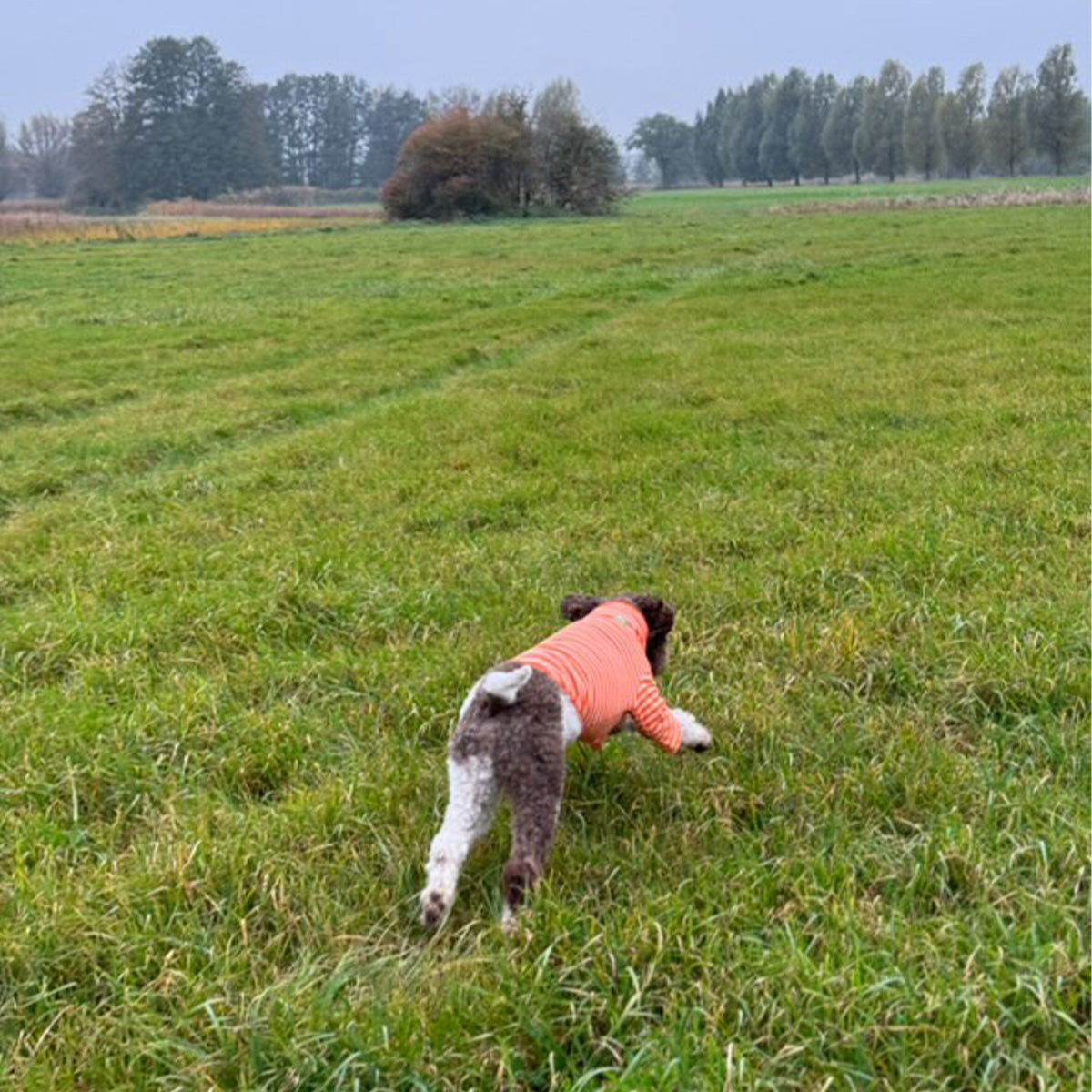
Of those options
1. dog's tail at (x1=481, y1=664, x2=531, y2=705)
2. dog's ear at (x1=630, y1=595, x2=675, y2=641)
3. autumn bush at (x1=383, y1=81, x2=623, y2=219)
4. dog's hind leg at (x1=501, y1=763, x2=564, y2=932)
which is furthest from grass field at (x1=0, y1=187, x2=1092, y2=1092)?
autumn bush at (x1=383, y1=81, x2=623, y2=219)

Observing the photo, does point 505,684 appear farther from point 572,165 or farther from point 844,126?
point 844,126

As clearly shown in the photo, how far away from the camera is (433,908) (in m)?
2.49

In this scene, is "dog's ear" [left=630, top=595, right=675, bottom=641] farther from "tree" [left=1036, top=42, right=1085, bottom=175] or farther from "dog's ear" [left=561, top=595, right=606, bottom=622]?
"tree" [left=1036, top=42, right=1085, bottom=175]

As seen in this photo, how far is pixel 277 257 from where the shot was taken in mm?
28875

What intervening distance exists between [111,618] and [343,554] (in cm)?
→ 130

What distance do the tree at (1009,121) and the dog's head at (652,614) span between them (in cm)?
9176

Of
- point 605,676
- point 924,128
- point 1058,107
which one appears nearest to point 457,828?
point 605,676

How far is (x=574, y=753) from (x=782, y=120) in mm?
112498

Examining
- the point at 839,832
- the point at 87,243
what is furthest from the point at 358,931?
the point at 87,243

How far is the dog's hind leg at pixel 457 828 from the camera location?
8.20ft

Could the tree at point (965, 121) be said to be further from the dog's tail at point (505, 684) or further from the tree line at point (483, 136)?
the dog's tail at point (505, 684)

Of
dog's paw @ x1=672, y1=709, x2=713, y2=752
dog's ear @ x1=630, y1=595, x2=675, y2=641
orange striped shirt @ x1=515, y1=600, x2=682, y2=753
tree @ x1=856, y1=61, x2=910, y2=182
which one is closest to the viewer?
orange striped shirt @ x1=515, y1=600, x2=682, y2=753

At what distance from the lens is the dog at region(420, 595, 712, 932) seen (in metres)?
2.54

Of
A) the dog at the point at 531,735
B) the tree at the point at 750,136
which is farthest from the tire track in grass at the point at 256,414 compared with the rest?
the tree at the point at 750,136
